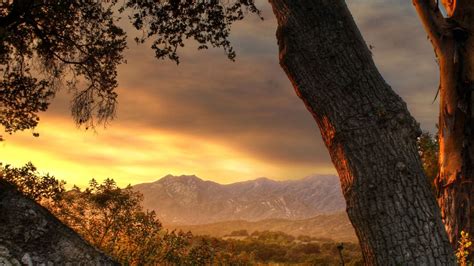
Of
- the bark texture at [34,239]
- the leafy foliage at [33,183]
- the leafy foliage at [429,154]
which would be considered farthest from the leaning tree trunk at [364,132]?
the leafy foliage at [429,154]

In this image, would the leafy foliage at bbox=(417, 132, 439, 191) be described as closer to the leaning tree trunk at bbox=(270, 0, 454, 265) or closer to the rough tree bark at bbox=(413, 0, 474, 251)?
the rough tree bark at bbox=(413, 0, 474, 251)

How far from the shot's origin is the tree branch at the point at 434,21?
30.3 feet

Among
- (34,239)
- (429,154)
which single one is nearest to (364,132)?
(34,239)

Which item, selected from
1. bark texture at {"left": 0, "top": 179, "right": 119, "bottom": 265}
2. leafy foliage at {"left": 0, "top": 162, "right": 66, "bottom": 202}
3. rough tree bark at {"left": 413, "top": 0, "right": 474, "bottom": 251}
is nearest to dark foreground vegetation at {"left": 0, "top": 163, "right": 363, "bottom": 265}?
leafy foliage at {"left": 0, "top": 162, "right": 66, "bottom": 202}

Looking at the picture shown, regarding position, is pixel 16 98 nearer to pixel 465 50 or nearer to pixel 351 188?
pixel 351 188

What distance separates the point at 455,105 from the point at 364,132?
669cm

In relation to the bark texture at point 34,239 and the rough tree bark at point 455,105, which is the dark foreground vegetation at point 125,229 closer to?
the rough tree bark at point 455,105

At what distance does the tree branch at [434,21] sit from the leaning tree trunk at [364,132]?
5.96 meters

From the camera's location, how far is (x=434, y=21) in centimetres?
927

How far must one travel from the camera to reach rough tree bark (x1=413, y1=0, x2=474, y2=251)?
359 inches

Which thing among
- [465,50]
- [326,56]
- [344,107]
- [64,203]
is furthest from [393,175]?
[64,203]

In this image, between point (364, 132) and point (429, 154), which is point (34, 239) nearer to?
point (364, 132)

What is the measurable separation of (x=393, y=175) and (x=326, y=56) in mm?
1118

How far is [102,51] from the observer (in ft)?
29.6
